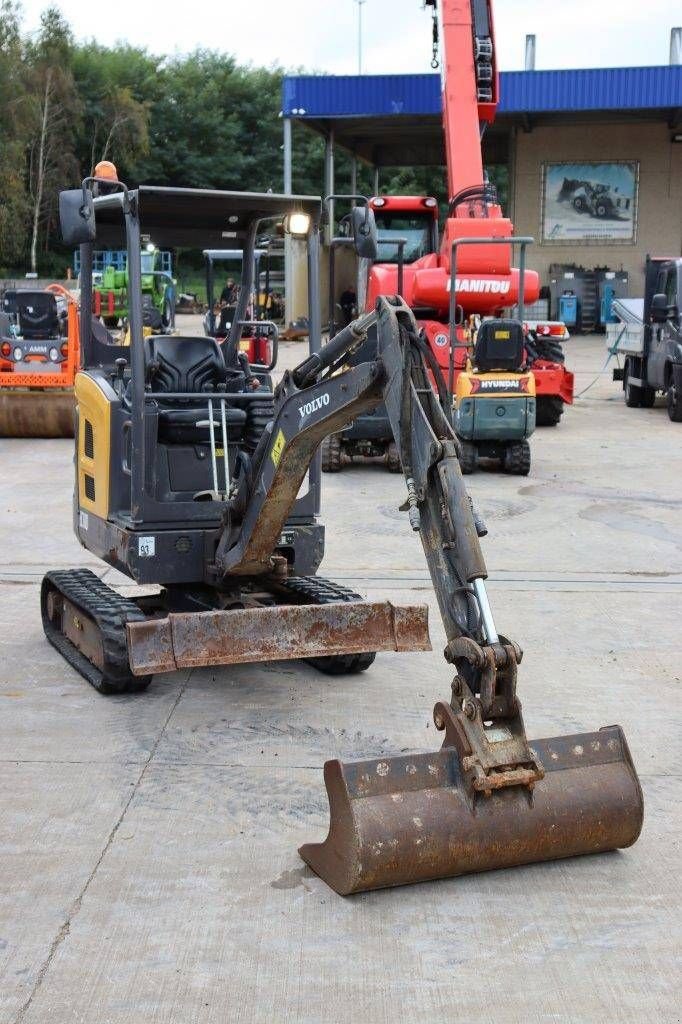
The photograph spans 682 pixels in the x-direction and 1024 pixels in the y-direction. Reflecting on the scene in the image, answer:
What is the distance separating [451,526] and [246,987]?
1.66m

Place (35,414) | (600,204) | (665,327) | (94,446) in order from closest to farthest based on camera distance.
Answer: (94,446) → (35,414) → (665,327) → (600,204)

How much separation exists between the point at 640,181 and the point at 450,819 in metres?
33.0

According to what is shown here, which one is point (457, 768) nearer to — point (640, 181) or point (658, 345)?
point (658, 345)

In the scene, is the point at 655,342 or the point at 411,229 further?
the point at 411,229

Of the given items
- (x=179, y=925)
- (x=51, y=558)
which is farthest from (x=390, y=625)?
(x=51, y=558)

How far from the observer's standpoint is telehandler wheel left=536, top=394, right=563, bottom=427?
16.1 meters

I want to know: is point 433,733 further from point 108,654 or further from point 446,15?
point 446,15

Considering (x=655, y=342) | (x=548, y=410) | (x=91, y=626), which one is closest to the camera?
(x=91, y=626)

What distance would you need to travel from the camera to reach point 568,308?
32469mm

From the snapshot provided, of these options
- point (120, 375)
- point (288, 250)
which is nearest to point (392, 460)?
point (120, 375)

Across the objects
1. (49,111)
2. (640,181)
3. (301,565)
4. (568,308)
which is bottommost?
(301,565)

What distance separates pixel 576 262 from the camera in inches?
1363

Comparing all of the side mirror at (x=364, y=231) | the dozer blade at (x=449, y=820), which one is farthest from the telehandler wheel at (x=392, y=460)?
the dozer blade at (x=449, y=820)

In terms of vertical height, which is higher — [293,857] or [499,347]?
[499,347]
